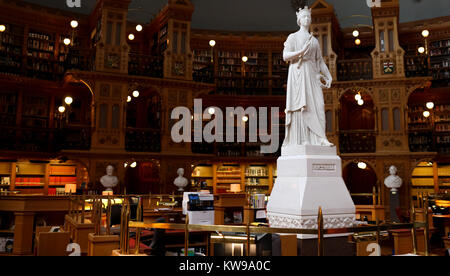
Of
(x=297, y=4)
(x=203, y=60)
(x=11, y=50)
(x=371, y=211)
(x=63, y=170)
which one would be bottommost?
(x=371, y=211)

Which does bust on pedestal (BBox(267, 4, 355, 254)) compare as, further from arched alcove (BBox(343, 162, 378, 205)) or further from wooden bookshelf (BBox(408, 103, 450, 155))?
arched alcove (BBox(343, 162, 378, 205))

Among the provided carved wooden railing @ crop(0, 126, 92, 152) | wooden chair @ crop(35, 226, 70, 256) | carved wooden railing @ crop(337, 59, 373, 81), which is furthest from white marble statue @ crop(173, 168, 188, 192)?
wooden chair @ crop(35, 226, 70, 256)

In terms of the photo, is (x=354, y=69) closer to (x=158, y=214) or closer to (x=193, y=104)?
(x=193, y=104)

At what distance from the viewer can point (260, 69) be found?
14938 millimetres

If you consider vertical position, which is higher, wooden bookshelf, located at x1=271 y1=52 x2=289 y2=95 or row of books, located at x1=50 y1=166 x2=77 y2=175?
wooden bookshelf, located at x1=271 y1=52 x2=289 y2=95

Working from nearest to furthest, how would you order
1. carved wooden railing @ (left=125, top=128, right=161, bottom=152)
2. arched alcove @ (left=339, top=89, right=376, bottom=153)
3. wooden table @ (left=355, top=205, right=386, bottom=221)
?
wooden table @ (left=355, top=205, right=386, bottom=221)
carved wooden railing @ (left=125, top=128, right=161, bottom=152)
arched alcove @ (left=339, top=89, right=376, bottom=153)

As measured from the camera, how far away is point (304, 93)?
466cm

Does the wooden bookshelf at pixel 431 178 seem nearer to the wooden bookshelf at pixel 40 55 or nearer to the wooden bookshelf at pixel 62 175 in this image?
the wooden bookshelf at pixel 62 175

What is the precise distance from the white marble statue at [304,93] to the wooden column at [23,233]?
5551mm

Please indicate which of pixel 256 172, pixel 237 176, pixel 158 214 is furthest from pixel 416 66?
pixel 158 214

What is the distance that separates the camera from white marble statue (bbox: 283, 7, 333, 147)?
4641 mm

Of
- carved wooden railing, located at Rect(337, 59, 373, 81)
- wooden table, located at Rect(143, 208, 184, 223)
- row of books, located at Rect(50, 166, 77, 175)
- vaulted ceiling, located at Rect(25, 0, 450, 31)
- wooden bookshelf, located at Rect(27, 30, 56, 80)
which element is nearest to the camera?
wooden table, located at Rect(143, 208, 184, 223)

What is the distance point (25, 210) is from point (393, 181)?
32.6 feet
